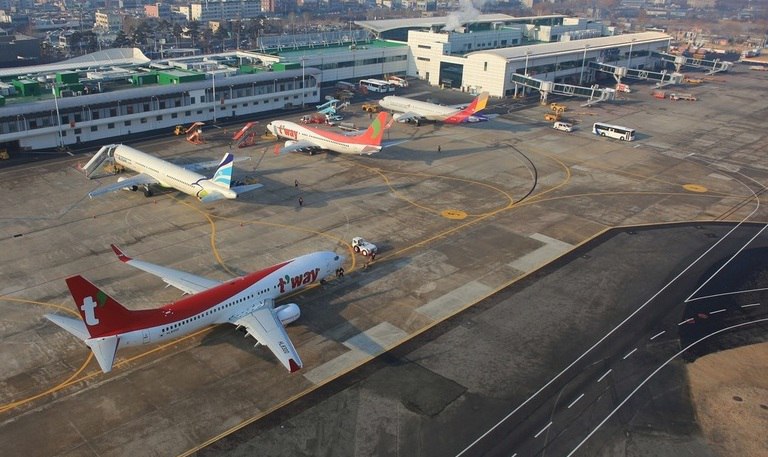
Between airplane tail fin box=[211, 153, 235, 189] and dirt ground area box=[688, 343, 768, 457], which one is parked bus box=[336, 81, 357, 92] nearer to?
airplane tail fin box=[211, 153, 235, 189]

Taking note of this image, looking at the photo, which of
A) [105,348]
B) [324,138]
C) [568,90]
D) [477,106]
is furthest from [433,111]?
[105,348]

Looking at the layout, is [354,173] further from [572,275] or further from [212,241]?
[572,275]

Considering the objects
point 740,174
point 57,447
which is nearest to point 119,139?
point 57,447

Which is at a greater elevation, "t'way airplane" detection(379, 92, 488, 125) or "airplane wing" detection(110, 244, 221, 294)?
"t'way airplane" detection(379, 92, 488, 125)

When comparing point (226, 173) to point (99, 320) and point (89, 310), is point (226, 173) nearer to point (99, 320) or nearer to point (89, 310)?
point (99, 320)

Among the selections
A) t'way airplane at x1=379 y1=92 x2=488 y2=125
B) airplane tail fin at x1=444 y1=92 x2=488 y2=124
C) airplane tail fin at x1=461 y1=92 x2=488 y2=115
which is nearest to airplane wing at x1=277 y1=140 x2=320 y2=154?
t'way airplane at x1=379 y1=92 x2=488 y2=125

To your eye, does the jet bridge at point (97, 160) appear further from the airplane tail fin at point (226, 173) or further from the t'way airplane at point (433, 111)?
the t'way airplane at point (433, 111)
